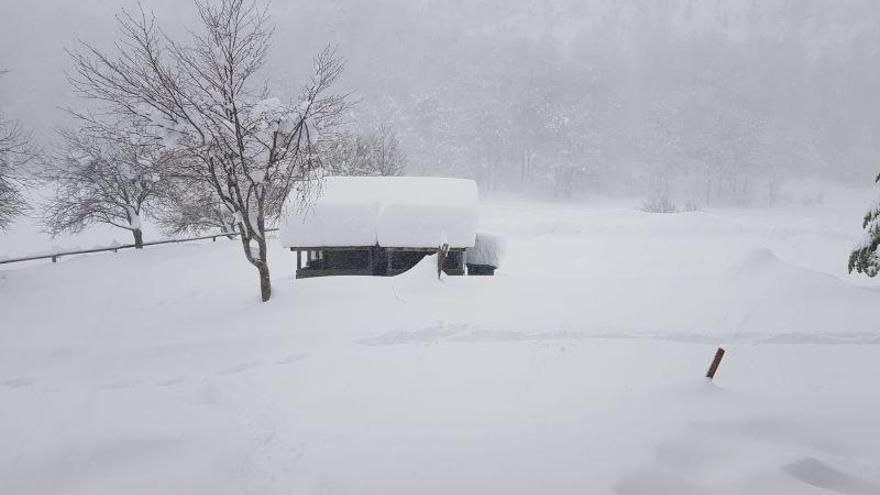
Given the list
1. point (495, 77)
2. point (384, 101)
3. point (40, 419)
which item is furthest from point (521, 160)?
point (40, 419)

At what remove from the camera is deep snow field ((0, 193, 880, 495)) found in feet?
16.4

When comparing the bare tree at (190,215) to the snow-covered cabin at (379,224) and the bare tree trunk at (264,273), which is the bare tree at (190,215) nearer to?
the snow-covered cabin at (379,224)

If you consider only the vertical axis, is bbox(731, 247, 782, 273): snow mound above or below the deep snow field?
above

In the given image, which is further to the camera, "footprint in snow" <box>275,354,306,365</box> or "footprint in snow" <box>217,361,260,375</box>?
"footprint in snow" <box>275,354,306,365</box>

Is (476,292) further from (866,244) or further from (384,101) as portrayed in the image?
(384,101)

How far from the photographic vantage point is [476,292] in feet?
39.8

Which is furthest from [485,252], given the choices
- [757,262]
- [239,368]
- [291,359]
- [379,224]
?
[239,368]

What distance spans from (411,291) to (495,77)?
8227cm

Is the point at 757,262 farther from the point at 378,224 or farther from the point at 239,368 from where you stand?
the point at 239,368

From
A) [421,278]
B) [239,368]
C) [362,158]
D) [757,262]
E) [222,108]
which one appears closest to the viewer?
[239,368]

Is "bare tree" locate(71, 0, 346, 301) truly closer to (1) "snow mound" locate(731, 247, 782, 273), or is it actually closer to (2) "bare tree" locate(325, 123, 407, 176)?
(1) "snow mound" locate(731, 247, 782, 273)

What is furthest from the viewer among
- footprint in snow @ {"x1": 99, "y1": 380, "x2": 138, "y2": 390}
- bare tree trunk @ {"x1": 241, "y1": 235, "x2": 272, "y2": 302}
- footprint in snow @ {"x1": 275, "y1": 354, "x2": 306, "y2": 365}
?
bare tree trunk @ {"x1": 241, "y1": 235, "x2": 272, "y2": 302}

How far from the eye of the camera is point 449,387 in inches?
296

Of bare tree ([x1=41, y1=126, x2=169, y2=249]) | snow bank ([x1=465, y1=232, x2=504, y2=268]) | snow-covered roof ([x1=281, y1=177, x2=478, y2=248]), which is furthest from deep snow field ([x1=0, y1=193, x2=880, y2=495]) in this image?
bare tree ([x1=41, y1=126, x2=169, y2=249])
